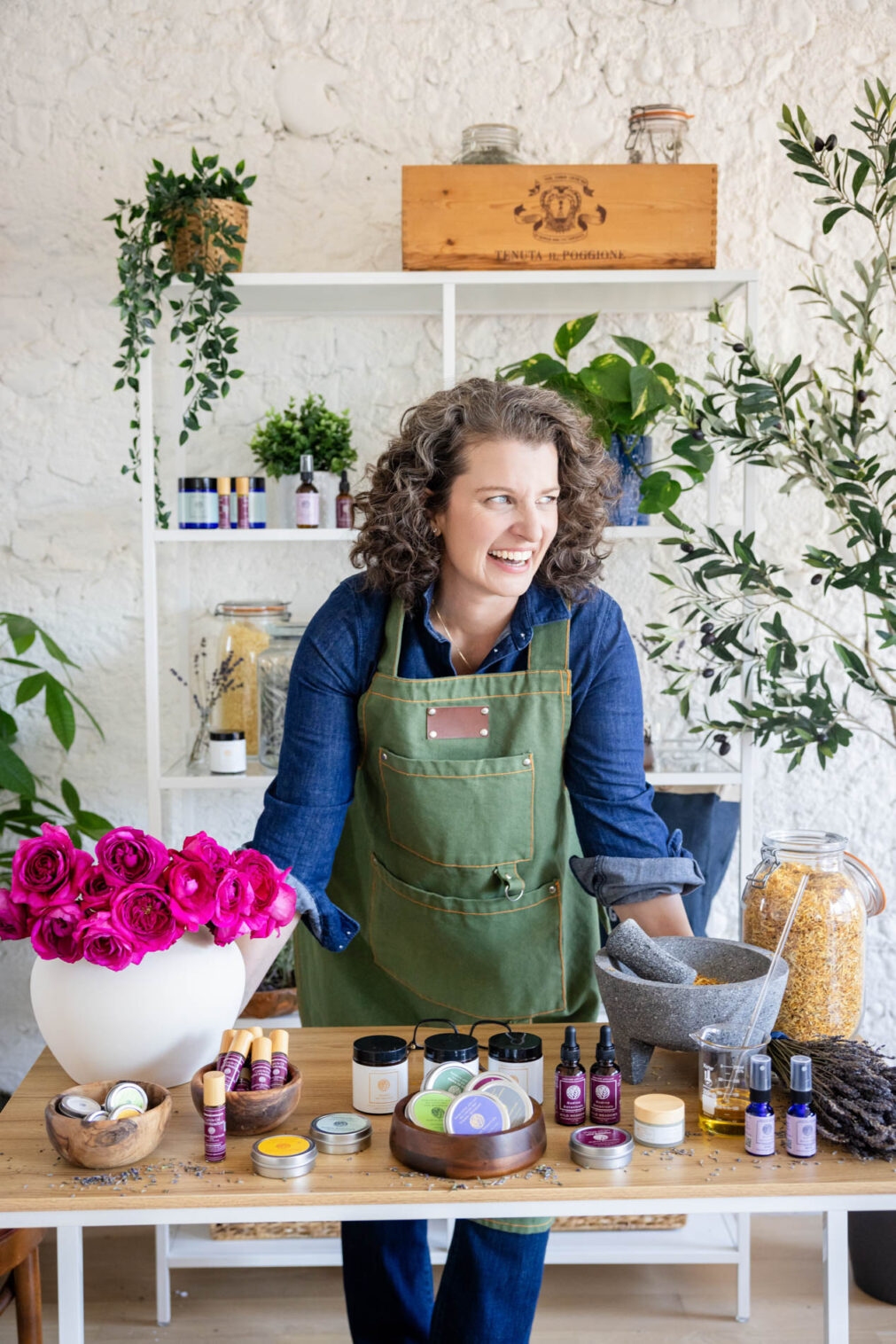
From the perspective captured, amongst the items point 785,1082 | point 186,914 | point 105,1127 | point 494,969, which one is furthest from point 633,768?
point 105,1127

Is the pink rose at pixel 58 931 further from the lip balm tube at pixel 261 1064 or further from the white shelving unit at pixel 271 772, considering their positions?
the white shelving unit at pixel 271 772

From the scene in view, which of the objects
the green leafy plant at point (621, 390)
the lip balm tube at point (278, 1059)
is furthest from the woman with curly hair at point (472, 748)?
the green leafy plant at point (621, 390)

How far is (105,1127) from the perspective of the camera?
1221 millimetres

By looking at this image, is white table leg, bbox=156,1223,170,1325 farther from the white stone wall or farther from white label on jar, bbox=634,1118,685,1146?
white label on jar, bbox=634,1118,685,1146

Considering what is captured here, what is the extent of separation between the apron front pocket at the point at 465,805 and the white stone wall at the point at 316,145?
125 cm

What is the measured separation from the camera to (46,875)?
135 cm

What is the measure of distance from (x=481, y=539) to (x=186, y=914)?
0.71m

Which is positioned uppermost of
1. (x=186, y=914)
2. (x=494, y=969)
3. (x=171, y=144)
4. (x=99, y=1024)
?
(x=171, y=144)

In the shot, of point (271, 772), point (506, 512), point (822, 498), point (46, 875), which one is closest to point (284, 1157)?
point (46, 875)

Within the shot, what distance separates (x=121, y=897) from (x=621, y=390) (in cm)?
163

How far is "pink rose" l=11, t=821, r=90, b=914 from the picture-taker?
4.38 ft

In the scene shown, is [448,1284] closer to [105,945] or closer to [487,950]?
[487,950]

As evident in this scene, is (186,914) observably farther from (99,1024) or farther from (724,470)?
(724,470)

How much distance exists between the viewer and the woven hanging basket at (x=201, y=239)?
2516 millimetres
